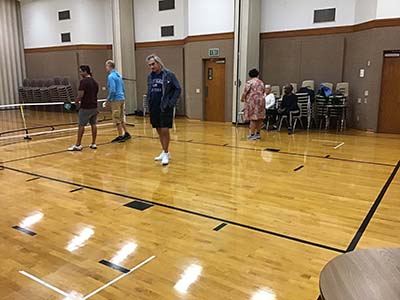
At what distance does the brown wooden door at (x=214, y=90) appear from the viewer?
35.9 ft

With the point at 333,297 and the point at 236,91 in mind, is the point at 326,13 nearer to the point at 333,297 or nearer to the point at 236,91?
the point at 236,91

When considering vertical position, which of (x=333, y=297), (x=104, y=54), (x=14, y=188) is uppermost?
(x=104, y=54)

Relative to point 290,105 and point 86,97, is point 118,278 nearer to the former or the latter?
point 86,97

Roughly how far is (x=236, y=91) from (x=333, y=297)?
31.1 feet

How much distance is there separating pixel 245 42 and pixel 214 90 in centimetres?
184

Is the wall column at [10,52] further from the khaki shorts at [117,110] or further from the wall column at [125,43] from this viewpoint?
the khaki shorts at [117,110]

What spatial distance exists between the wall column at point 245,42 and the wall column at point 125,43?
439 cm

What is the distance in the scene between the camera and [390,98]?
8523 mm

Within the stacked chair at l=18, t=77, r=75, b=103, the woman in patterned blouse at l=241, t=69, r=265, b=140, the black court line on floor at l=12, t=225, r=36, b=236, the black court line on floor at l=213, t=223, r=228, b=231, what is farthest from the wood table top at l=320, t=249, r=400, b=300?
the stacked chair at l=18, t=77, r=75, b=103

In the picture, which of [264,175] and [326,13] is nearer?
[264,175]

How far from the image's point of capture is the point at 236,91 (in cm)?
1027

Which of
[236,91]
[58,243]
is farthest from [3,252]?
[236,91]

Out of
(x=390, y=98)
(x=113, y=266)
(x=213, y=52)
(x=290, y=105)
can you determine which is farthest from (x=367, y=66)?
(x=113, y=266)

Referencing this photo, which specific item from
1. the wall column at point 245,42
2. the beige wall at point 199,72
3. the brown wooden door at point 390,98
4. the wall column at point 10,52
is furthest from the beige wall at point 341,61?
the wall column at point 10,52
